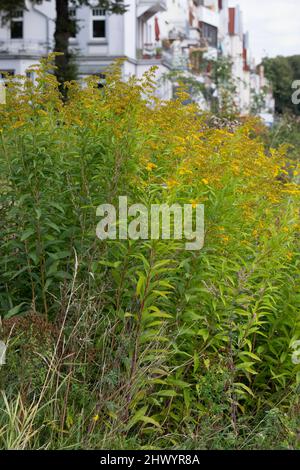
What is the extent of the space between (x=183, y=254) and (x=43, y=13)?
1571 inches

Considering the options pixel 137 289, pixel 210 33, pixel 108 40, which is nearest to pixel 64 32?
pixel 108 40

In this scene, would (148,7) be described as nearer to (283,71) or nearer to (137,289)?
(137,289)

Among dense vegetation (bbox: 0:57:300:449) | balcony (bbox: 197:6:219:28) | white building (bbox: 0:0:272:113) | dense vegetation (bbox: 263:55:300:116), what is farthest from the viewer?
dense vegetation (bbox: 263:55:300:116)

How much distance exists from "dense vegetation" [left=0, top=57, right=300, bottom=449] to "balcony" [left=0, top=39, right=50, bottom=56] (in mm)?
38068

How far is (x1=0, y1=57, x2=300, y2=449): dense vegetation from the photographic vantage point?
542 cm

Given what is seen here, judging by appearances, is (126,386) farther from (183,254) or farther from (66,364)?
(183,254)

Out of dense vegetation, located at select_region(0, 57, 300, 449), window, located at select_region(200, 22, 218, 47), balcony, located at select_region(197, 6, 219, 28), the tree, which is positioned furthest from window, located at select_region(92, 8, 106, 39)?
dense vegetation, located at select_region(0, 57, 300, 449)

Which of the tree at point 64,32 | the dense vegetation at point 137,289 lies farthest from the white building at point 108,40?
the dense vegetation at point 137,289

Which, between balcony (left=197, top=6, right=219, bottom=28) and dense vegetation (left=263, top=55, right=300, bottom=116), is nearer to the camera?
balcony (left=197, top=6, right=219, bottom=28)

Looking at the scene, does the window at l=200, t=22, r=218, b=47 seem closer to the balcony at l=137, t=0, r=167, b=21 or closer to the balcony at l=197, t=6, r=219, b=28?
the balcony at l=197, t=6, r=219, b=28

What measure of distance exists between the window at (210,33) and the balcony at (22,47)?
30.5 m

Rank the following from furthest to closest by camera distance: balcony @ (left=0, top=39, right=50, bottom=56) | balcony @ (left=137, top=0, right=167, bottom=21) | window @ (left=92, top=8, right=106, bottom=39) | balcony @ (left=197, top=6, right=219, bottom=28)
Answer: balcony @ (left=197, top=6, right=219, bottom=28) < balcony @ (left=137, top=0, right=167, bottom=21) < window @ (left=92, top=8, right=106, bottom=39) < balcony @ (left=0, top=39, right=50, bottom=56)

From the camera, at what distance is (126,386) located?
541 centimetres

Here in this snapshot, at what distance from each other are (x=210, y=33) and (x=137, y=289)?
7349 cm
